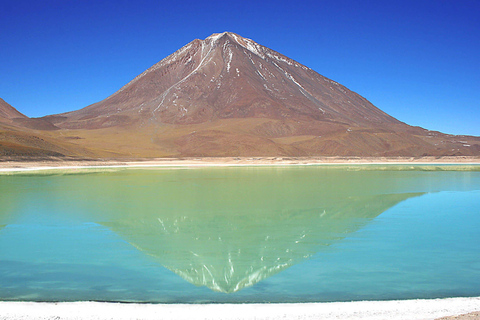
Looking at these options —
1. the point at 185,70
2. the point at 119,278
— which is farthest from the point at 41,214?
the point at 185,70

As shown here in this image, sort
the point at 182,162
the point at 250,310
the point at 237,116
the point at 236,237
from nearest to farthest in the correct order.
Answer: the point at 250,310
the point at 236,237
the point at 182,162
the point at 237,116

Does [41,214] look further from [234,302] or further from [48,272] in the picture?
[234,302]

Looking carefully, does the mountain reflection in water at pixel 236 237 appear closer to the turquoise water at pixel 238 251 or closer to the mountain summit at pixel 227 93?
the turquoise water at pixel 238 251

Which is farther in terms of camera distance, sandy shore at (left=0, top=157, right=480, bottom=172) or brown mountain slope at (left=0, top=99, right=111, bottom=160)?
brown mountain slope at (left=0, top=99, right=111, bottom=160)

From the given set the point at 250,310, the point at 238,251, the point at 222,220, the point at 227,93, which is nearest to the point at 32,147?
the point at 222,220

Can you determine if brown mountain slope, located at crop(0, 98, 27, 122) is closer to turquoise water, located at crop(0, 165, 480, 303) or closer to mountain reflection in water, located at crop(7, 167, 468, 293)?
mountain reflection in water, located at crop(7, 167, 468, 293)

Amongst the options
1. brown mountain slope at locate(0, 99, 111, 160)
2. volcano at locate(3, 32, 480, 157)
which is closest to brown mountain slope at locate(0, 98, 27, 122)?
volcano at locate(3, 32, 480, 157)

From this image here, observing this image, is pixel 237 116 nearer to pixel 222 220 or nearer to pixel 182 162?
pixel 182 162
